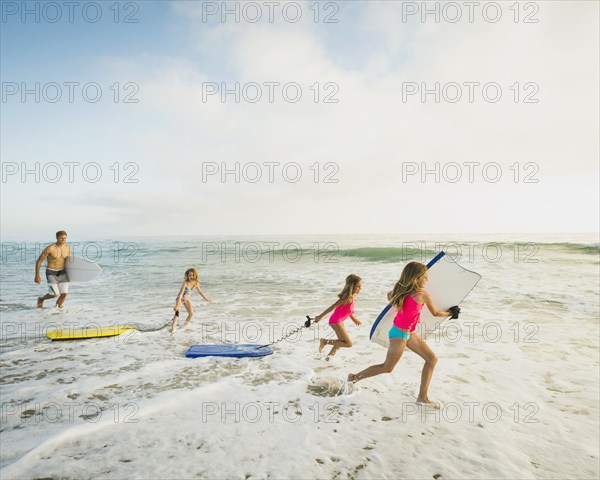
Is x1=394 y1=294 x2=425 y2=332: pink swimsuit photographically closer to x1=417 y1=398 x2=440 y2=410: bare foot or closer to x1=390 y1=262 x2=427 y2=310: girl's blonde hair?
x1=390 y1=262 x2=427 y2=310: girl's blonde hair

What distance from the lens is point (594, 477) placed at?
3297mm

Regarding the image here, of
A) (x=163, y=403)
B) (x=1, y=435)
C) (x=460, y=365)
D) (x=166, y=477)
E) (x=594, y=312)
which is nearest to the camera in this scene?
(x=166, y=477)

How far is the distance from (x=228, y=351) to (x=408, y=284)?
3.69m

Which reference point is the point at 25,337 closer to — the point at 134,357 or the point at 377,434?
the point at 134,357

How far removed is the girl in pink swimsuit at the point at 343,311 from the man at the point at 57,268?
8879mm

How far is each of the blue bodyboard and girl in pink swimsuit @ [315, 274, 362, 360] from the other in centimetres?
113

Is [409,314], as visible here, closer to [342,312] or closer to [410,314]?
[410,314]

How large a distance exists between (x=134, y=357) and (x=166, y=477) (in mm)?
3789

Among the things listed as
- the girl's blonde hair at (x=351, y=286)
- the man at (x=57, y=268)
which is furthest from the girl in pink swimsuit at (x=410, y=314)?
the man at (x=57, y=268)

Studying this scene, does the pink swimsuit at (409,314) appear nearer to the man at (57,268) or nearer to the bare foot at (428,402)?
the bare foot at (428,402)

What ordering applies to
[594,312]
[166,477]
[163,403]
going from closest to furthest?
[166,477], [163,403], [594,312]

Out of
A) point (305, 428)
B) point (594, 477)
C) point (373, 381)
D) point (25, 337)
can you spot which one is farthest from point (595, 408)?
point (25, 337)

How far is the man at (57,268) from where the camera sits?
35.1ft

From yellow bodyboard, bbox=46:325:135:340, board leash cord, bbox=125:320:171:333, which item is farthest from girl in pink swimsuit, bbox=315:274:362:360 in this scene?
yellow bodyboard, bbox=46:325:135:340
